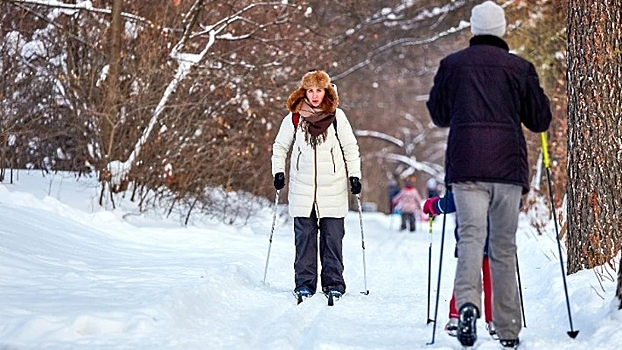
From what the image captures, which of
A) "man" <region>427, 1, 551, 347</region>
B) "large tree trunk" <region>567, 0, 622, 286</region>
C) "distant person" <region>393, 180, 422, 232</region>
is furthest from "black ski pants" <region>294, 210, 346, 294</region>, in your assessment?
"distant person" <region>393, 180, 422, 232</region>

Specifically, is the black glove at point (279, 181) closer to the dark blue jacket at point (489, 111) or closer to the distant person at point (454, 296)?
the distant person at point (454, 296)

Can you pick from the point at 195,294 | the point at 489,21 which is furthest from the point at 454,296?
the point at 195,294

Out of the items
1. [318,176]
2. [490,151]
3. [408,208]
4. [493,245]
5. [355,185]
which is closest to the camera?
[490,151]

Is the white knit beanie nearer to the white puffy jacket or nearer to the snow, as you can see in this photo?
the snow

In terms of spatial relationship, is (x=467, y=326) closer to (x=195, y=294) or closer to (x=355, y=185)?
(x=195, y=294)

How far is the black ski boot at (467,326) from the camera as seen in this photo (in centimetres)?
558

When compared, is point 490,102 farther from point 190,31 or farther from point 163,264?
point 190,31

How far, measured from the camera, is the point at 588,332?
6.17m

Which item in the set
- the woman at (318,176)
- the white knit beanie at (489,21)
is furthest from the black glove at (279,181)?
the white knit beanie at (489,21)

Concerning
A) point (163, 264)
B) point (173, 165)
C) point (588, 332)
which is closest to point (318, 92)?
point (163, 264)

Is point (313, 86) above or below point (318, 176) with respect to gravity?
above

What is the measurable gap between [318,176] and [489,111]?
9.85 ft

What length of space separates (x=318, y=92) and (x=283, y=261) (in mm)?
3147

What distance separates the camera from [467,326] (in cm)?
560
